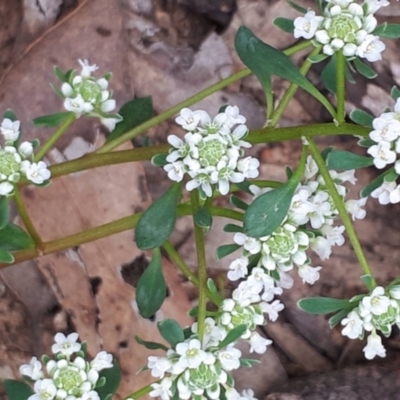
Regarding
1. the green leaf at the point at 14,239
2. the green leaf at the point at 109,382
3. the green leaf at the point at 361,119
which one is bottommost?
the green leaf at the point at 109,382

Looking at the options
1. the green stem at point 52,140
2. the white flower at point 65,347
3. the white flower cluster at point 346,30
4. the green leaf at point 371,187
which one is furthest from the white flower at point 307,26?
the white flower at point 65,347

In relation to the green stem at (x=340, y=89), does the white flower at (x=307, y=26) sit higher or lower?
higher

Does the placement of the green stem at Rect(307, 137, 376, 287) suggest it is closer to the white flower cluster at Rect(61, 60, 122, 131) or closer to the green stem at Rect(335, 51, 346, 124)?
the green stem at Rect(335, 51, 346, 124)

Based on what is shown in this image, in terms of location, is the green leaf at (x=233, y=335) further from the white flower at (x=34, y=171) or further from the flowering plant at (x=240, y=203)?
the white flower at (x=34, y=171)

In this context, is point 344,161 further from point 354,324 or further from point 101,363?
point 101,363

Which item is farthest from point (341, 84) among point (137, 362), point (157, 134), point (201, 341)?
point (137, 362)
